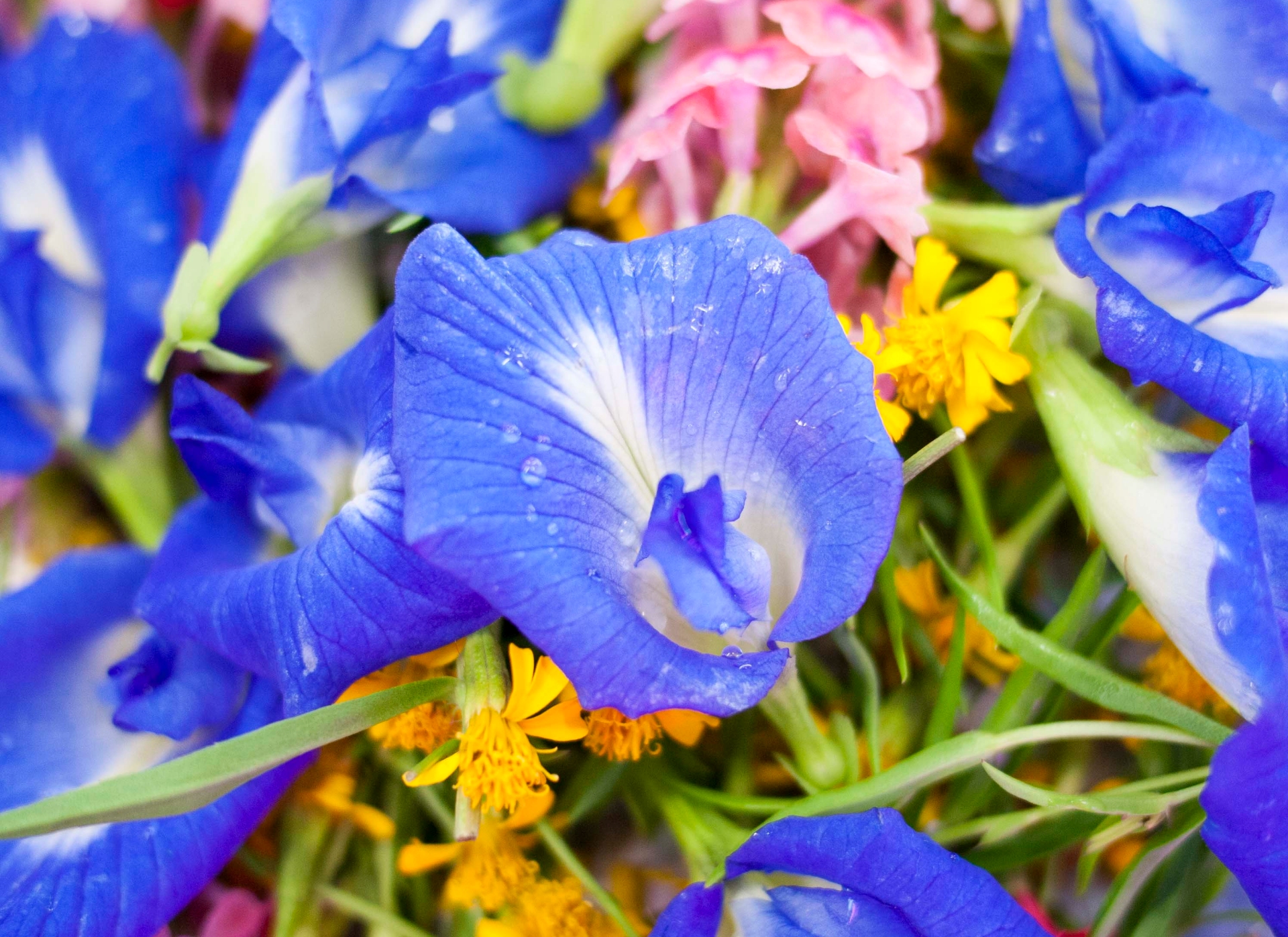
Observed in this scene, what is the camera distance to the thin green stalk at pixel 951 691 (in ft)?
1.28

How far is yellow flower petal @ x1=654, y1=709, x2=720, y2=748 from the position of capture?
367mm

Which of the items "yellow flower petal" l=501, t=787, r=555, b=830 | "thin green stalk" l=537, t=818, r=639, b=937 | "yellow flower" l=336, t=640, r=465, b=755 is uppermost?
"yellow flower" l=336, t=640, r=465, b=755

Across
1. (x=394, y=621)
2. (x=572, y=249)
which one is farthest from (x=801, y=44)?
(x=394, y=621)

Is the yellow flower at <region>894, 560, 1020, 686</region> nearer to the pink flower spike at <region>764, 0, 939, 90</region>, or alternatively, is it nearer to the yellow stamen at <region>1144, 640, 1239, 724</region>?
the yellow stamen at <region>1144, 640, 1239, 724</region>

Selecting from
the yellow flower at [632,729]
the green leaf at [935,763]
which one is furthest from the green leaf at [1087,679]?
the yellow flower at [632,729]

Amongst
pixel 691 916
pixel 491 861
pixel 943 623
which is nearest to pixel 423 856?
pixel 491 861

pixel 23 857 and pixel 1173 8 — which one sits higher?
pixel 1173 8

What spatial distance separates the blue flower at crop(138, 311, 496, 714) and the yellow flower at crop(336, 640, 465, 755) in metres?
0.03

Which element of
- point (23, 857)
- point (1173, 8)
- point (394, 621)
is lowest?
point (23, 857)

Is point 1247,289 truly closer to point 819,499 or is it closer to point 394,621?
point 819,499

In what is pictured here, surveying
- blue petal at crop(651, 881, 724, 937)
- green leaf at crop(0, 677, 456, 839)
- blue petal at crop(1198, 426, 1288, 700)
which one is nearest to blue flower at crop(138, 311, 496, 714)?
green leaf at crop(0, 677, 456, 839)

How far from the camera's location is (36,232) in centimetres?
46

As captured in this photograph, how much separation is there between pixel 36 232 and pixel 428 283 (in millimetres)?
258

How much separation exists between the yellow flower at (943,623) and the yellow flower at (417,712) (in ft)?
0.62
